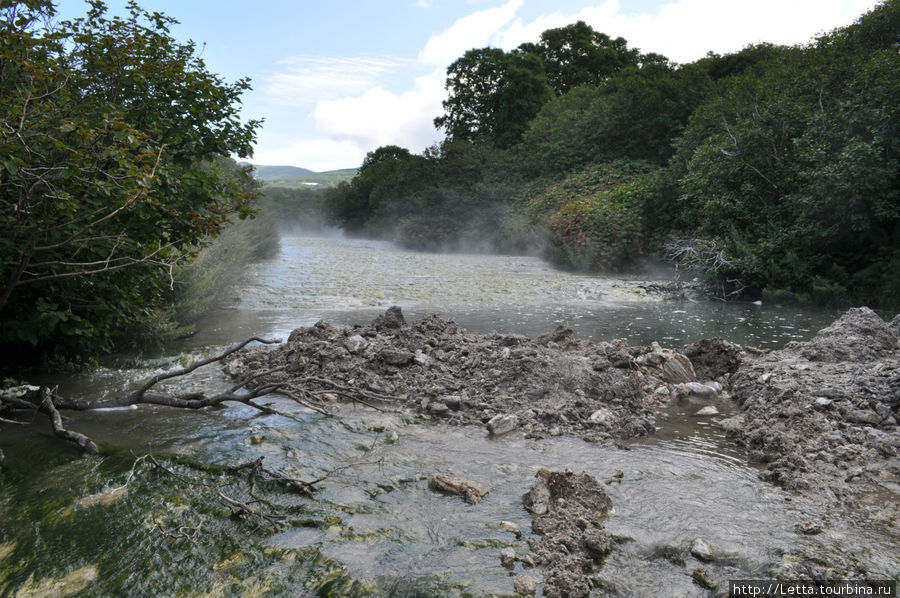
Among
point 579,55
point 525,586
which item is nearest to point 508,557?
point 525,586

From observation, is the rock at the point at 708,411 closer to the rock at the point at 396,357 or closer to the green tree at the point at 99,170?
the rock at the point at 396,357

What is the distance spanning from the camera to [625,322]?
40.6 ft

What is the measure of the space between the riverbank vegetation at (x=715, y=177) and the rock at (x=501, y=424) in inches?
495

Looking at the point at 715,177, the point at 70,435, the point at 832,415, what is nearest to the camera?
the point at 70,435

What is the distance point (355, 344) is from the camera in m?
7.55

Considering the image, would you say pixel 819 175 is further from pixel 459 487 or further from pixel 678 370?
pixel 459 487

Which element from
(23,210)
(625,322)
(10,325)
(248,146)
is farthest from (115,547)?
(625,322)

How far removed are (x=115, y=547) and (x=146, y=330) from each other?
19.2 ft

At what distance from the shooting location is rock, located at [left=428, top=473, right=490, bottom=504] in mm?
3999

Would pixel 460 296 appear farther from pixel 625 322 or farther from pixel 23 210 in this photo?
pixel 23 210

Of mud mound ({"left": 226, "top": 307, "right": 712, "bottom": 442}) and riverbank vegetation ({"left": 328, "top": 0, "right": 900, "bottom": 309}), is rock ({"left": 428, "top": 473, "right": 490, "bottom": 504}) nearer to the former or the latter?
mud mound ({"left": 226, "top": 307, "right": 712, "bottom": 442})

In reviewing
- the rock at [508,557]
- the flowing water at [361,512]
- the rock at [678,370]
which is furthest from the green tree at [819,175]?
the rock at [508,557]

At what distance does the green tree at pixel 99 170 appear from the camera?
4367mm

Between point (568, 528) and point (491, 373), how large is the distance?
337 centimetres
